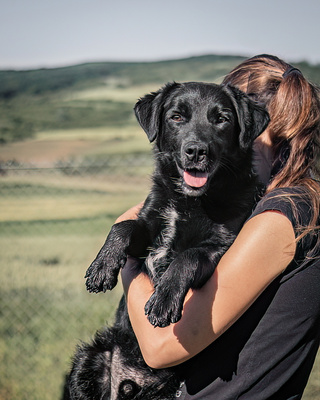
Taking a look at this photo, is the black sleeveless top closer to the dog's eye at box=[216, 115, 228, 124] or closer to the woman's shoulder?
the woman's shoulder

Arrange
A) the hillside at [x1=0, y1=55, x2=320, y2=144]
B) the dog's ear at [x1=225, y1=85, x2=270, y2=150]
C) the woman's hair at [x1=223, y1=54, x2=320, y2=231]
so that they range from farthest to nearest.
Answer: the hillside at [x1=0, y1=55, x2=320, y2=144] → the dog's ear at [x1=225, y1=85, x2=270, y2=150] → the woman's hair at [x1=223, y1=54, x2=320, y2=231]

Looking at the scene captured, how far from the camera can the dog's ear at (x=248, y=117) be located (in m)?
2.59

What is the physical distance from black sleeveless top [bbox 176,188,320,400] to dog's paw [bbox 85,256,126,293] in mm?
513

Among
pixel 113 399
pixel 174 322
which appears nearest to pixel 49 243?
pixel 113 399

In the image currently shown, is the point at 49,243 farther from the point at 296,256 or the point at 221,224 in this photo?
the point at 296,256

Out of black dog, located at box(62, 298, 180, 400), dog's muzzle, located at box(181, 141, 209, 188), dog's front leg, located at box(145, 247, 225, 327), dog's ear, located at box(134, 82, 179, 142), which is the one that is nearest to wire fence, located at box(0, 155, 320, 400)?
dog's ear, located at box(134, 82, 179, 142)

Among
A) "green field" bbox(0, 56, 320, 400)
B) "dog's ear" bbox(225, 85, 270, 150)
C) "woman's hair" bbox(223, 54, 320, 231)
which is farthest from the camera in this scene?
"green field" bbox(0, 56, 320, 400)

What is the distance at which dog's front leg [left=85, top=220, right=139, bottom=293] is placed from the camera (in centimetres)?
238

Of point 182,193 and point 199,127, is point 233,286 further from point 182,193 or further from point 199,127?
point 199,127

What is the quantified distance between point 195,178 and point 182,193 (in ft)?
0.37

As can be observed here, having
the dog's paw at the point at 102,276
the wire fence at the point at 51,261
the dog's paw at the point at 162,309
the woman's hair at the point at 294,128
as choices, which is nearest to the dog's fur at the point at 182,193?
the dog's paw at the point at 102,276

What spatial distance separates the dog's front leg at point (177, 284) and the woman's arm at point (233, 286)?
44 millimetres

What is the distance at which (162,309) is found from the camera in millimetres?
2062

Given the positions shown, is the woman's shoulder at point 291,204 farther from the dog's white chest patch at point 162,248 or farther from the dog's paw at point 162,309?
the dog's white chest patch at point 162,248
